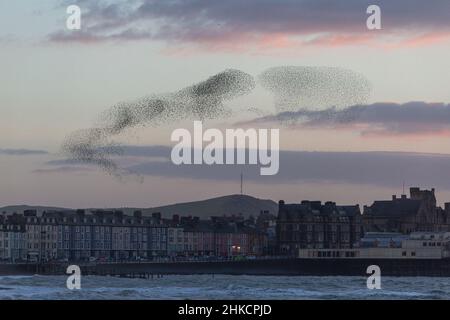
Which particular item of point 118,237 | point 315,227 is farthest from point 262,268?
point 118,237

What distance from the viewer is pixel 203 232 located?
598 ft

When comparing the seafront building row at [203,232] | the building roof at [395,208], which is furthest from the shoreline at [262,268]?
the building roof at [395,208]

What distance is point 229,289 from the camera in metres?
113

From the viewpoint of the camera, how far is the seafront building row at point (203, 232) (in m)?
167

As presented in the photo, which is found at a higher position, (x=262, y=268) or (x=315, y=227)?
(x=315, y=227)

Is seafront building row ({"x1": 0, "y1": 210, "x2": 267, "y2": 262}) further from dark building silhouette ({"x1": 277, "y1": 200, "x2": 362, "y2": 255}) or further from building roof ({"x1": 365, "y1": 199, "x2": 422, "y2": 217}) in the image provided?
building roof ({"x1": 365, "y1": 199, "x2": 422, "y2": 217})

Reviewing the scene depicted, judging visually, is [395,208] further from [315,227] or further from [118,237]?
[118,237]

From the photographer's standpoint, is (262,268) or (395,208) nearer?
(262,268)

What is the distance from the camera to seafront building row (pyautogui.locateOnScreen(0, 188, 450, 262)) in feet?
548

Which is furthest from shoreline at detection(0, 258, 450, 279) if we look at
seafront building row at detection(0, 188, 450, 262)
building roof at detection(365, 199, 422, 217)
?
building roof at detection(365, 199, 422, 217)

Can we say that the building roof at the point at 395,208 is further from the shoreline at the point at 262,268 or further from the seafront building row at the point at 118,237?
the shoreline at the point at 262,268

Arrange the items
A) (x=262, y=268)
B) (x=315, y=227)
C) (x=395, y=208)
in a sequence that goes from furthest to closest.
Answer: (x=395, y=208)
(x=315, y=227)
(x=262, y=268)

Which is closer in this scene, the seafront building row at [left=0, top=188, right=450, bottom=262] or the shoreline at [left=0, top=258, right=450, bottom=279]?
the shoreline at [left=0, top=258, right=450, bottom=279]
